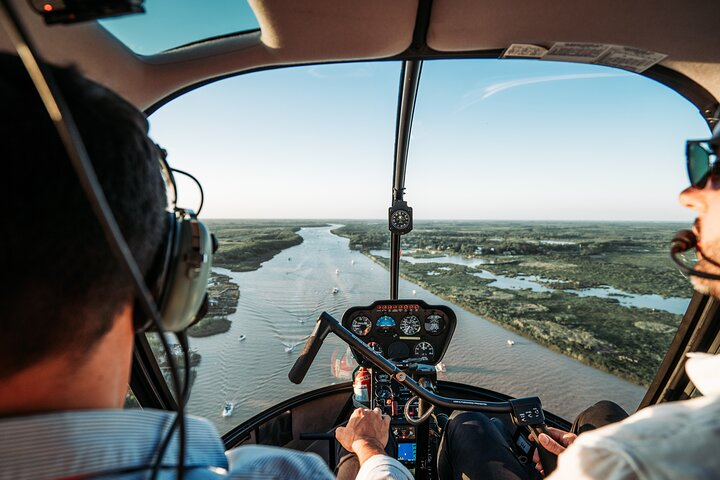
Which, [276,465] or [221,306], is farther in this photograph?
[221,306]

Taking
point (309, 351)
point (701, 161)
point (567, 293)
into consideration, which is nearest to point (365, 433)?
point (309, 351)

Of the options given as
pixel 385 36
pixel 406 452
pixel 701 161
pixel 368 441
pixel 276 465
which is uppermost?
pixel 385 36

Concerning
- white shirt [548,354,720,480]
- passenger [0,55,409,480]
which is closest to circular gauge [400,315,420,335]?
white shirt [548,354,720,480]

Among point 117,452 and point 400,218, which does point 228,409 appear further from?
point 117,452

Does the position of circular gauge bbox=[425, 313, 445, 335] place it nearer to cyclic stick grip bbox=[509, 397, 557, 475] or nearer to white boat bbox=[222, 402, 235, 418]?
cyclic stick grip bbox=[509, 397, 557, 475]

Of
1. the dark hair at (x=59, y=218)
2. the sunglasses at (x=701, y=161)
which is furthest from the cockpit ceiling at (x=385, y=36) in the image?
the dark hair at (x=59, y=218)

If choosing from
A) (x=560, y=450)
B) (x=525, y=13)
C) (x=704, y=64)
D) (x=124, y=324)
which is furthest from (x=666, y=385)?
(x=124, y=324)
